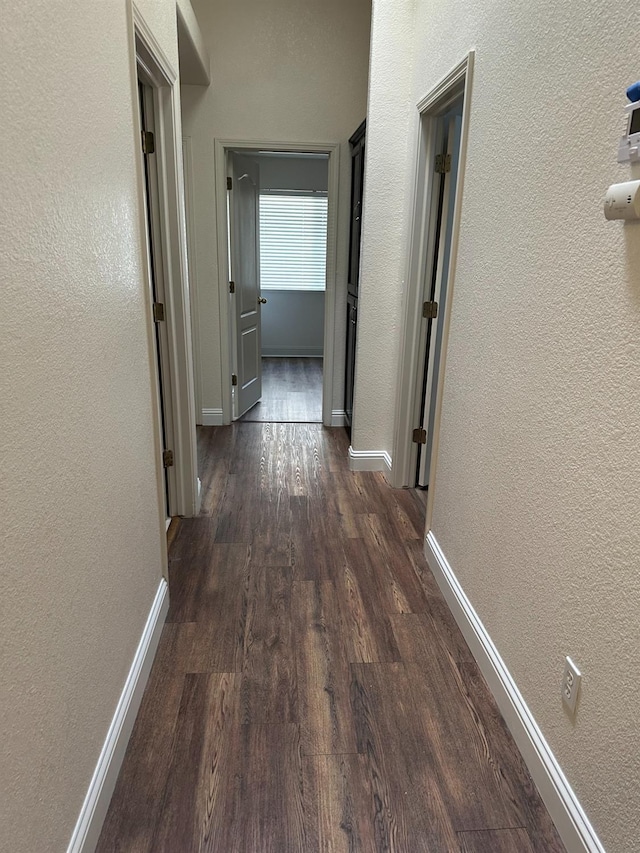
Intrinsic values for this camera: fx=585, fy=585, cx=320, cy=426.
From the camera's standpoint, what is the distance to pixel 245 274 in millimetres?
4699

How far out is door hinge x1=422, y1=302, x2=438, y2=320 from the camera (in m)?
3.22

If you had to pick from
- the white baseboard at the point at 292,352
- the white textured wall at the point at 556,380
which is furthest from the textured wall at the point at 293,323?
the white textured wall at the point at 556,380

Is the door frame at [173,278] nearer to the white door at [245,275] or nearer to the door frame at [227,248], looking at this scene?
the door frame at [227,248]

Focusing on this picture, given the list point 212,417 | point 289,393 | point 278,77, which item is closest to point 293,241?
point 289,393

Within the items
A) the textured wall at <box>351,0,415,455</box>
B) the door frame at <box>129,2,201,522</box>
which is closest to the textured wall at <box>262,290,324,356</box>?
the textured wall at <box>351,0,415,455</box>

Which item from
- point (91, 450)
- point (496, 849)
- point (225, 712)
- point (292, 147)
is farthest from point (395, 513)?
point (292, 147)

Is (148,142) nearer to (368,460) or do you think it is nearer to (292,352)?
(368,460)

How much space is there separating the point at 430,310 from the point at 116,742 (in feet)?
8.26

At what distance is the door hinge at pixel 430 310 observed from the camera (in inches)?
127

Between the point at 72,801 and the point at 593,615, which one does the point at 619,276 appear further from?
the point at 72,801

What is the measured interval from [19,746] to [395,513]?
239 cm

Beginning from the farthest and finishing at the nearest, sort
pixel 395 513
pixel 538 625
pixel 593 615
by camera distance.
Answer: pixel 395 513
pixel 538 625
pixel 593 615

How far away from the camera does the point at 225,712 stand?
1.82 m

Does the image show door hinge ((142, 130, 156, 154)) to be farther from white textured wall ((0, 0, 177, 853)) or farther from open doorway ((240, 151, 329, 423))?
open doorway ((240, 151, 329, 423))
